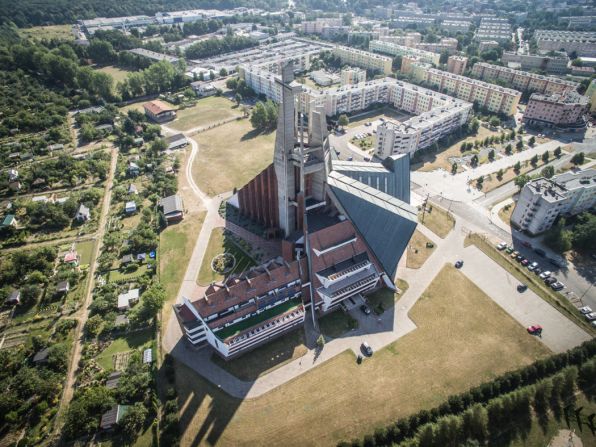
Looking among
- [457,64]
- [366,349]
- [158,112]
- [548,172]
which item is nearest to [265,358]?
[366,349]

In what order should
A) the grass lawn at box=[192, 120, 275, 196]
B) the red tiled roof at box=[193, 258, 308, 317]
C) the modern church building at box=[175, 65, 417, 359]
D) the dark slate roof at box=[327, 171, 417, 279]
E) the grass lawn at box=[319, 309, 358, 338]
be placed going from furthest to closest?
the grass lawn at box=[192, 120, 275, 196] → the dark slate roof at box=[327, 171, 417, 279] → the grass lawn at box=[319, 309, 358, 338] → the modern church building at box=[175, 65, 417, 359] → the red tiled roof at box=[193, 258, 308, 317]

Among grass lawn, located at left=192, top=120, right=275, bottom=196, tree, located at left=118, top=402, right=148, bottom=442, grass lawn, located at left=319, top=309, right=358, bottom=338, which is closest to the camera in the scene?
tree, located at left=118, top=402, right=148, bottom=442

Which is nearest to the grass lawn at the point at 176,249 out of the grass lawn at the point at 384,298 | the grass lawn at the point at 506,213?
the grass lawn at the point at 384,298

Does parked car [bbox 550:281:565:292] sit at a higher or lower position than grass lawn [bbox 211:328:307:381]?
higher

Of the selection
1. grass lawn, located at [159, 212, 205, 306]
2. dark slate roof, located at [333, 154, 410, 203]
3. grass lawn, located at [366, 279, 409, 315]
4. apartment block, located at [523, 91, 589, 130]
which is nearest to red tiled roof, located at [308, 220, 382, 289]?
grass lawn, located at [366, 279, 409, 315]

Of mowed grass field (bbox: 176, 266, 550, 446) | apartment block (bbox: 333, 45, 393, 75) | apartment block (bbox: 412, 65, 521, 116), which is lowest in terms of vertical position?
mowed grass field (bbox: 176, 266, 550, 446)

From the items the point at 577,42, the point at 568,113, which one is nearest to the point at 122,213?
the point at 568,113

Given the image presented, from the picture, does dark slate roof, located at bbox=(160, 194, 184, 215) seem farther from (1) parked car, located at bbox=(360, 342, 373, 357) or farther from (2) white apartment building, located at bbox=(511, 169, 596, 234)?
(2) white apartment building, located at bbox=(511, 169, 596, 234)
